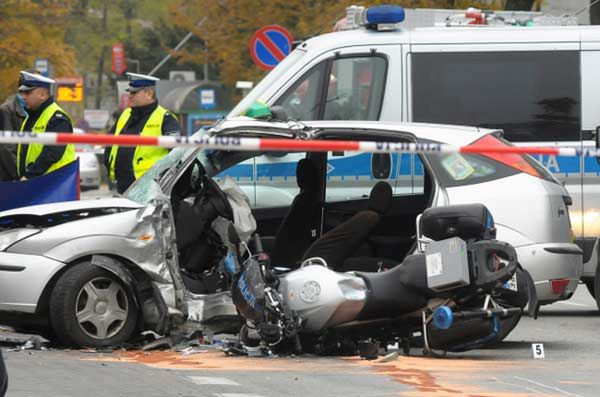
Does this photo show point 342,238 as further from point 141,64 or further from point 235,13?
point 141,64

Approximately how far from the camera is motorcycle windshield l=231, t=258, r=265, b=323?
934 cm

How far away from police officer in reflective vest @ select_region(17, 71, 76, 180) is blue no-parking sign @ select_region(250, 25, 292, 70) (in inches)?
385

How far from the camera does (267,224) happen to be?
11445 millimetres

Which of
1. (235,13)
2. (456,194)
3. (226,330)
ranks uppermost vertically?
(235,13)

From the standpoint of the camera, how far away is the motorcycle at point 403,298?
901 centimetres

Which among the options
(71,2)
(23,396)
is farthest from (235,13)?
(23,396)

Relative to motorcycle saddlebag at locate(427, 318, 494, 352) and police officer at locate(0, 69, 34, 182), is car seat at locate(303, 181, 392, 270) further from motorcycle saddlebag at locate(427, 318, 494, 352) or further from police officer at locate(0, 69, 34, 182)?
police officer at locate(0, 69, 34, 182)

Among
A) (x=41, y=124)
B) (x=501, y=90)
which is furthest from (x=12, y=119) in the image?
(x=501, y=90)

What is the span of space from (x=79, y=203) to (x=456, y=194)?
7.69ft

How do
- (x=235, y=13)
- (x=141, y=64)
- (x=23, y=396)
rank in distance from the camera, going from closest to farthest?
(x=23, y=396) < (x=235, y=13) < (x=141, y=64)

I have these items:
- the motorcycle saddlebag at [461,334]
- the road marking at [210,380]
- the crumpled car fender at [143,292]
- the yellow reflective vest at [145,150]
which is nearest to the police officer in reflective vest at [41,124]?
the yellow reflective vest at [145,150]

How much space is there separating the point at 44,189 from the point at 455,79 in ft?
13.1

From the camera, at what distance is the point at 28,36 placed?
128 feet

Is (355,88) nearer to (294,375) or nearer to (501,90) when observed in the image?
(501,90)
